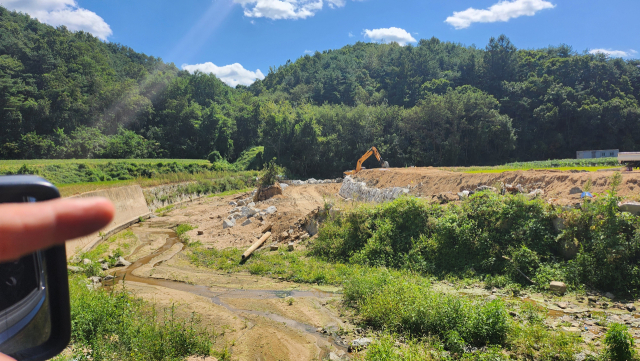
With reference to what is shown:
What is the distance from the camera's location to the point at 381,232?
12.1 meters

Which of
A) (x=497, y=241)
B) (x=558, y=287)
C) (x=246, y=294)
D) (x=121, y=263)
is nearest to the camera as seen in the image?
(x=558, y=287)

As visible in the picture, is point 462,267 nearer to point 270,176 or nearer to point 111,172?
point 270,176

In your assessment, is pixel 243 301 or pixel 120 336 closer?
pixel 120 336

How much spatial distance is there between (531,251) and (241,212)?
14198mm

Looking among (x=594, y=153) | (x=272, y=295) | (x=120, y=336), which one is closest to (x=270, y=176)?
(x=272, y=295)

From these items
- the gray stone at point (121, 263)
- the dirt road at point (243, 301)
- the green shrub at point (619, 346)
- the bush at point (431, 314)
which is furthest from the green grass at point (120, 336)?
the green shrub at point (619, 346)

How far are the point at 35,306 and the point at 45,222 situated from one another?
2.96ft

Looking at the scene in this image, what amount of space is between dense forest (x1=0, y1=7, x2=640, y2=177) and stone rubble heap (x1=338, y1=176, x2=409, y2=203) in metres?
18.0

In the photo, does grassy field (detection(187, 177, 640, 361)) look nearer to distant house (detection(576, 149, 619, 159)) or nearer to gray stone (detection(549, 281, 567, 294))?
gray stone (detection(549, 281, 567, 294))

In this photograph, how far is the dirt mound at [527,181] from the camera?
40.1 ft

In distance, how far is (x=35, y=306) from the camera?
4.05 feet

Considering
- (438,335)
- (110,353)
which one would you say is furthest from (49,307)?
(438,335)

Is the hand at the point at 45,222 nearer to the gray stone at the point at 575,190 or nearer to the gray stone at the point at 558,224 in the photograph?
the gray stone at the point at 558,224

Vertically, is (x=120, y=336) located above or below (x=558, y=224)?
below
